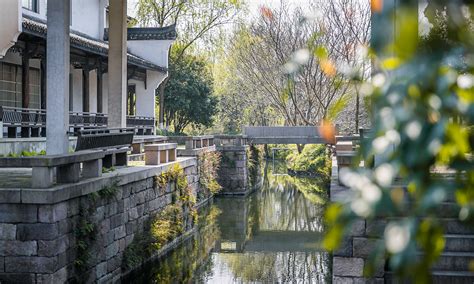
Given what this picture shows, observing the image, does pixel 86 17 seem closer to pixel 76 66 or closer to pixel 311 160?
pixel 76 66

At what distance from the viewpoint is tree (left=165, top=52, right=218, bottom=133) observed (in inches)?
1479

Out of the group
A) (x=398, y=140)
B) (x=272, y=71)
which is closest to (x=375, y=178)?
(x=398, y=140)

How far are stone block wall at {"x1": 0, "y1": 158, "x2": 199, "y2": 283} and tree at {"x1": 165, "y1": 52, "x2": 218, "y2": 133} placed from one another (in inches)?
1016

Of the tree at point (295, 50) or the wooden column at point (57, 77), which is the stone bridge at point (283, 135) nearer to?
the tree at point (295, 50)

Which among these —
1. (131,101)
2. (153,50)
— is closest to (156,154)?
(153,50)

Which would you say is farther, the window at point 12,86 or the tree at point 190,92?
the tree at point 190,92

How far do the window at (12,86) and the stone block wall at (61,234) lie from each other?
32.8 ft

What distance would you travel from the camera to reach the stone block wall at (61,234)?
8.70 m

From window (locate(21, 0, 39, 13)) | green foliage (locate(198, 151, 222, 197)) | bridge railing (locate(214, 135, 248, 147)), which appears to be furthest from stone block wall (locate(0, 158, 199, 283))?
bridge railing (locate(214, 135, 248, 147))

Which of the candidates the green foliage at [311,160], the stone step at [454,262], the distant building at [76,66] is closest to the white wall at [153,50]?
the distant building at [76,66]

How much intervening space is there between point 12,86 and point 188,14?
17.8 m

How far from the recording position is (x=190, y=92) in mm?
37688

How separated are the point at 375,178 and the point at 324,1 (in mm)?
30522

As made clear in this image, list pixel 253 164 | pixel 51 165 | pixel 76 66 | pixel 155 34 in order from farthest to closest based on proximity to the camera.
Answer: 1. pixel 253 164
2. pixel 155 34
3. pixel 76 66
4. pixel 51 165
